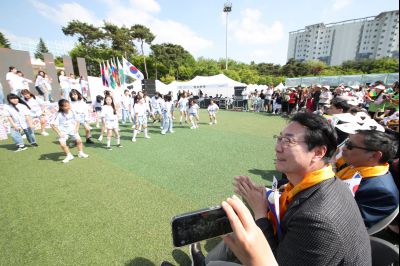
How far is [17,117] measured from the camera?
6.60 meters

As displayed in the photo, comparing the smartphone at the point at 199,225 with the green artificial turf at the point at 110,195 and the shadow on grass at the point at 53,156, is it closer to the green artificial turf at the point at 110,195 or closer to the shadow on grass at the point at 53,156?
the green artificial turf at the point at 110,195

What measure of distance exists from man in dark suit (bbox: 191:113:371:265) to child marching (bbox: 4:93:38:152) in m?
7.95

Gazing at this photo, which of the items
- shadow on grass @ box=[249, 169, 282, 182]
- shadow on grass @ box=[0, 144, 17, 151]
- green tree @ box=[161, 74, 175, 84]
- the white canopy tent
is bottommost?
shadow on grass @ box=[249, 169, 282, 182]

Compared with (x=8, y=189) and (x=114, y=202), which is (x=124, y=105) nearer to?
(x=8, y=189)

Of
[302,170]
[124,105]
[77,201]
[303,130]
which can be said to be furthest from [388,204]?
[124,105]

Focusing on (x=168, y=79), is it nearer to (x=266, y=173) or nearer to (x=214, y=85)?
(x=214, y=85)

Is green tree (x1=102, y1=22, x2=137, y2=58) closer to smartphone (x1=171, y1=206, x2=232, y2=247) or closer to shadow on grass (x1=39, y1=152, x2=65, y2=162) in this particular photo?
shadow on grass (x1=39, y1=152, x2=65, y2=162)

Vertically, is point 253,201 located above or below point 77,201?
above

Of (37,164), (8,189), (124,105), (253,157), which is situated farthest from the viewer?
(124,105)

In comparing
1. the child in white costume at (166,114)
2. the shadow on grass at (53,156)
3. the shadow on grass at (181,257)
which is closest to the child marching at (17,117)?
the shadow on grass at (53,156)

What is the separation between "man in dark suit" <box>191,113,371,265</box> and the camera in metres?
0.99

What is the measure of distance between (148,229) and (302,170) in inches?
96.0

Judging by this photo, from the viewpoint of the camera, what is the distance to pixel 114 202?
3705 mm

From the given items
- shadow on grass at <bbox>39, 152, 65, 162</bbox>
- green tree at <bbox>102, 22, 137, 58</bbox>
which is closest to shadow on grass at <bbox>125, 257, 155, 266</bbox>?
shadow on grass at <bbox>39, 152, 65, 162</bbox>
